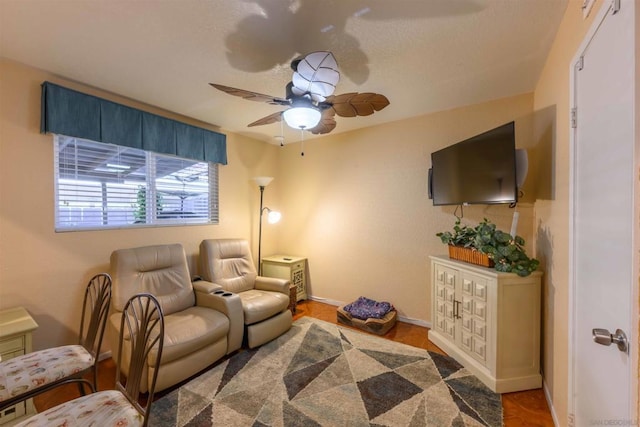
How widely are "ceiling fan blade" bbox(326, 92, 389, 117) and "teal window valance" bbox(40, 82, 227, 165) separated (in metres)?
1.96

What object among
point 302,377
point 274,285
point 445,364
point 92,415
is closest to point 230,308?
point 274,285

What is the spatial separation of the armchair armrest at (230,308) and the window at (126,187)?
1.01 metres

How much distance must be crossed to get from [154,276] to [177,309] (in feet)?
1.24

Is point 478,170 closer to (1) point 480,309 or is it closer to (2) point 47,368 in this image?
(1) point 480,309

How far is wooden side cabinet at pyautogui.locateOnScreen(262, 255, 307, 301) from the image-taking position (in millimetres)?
3557

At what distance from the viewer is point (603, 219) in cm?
103

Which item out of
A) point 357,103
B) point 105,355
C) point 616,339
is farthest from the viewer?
point 105,355

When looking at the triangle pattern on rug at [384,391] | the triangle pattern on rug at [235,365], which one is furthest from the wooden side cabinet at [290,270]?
the triangle pattern on rug at [384,391]

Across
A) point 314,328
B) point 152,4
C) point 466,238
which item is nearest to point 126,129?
point 152,4

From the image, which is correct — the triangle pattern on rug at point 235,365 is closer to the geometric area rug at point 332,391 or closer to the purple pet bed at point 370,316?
the geometric area rug at point 332,391

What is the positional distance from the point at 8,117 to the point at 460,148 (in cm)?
359

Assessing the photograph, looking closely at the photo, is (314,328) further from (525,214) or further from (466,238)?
(525,214)

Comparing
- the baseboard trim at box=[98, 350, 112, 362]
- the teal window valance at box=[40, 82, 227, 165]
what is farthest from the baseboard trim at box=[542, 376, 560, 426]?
the teal window valance at box=[40, 82, 227, 165]

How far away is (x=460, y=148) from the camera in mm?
2307
